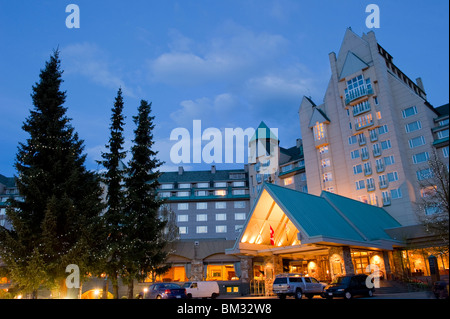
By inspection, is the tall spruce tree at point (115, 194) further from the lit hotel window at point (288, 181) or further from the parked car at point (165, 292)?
the lit hotel window at point (288, 181)

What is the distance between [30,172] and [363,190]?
4570cm

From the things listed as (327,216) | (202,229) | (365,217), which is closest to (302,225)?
(327,216)

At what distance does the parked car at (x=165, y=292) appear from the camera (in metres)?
26.2

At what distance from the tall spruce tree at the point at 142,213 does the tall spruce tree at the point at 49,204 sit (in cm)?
527

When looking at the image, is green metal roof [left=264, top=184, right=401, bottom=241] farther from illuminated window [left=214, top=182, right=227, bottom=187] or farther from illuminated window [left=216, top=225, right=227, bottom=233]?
illuminated window [left=214, top=182, right=227, bottom=187]

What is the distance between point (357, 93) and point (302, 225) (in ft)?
117

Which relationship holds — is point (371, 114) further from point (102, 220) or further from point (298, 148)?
point (102, 220)

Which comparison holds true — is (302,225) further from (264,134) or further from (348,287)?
(264,134)

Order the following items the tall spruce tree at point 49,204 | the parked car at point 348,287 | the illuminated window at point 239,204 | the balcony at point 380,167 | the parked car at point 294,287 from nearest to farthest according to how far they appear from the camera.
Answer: the tall spruce tree at point 49,204 < the parked car at point 348,287 < the parked car at point 294,287 < the balcony at point 380,167 < the illuminated window at point 239,204

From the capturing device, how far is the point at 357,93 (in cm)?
5412

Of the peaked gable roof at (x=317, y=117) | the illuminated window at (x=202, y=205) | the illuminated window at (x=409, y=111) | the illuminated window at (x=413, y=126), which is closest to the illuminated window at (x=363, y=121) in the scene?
the illuminated window at (x=409, y=111)

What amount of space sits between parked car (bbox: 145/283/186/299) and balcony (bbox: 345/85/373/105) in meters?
42.4
